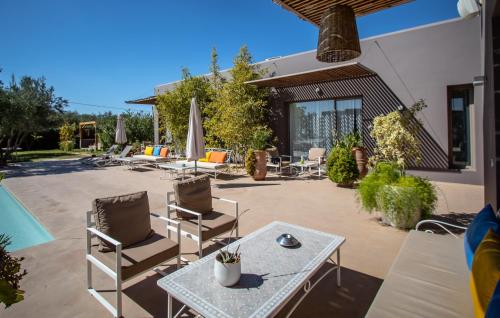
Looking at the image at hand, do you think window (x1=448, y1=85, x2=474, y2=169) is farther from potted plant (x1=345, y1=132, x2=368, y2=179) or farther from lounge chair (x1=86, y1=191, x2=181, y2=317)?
lounge chair (x1=86, y1=191, x2=181, y2=317)

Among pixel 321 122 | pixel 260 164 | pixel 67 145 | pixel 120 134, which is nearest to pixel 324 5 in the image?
pixel 260 164

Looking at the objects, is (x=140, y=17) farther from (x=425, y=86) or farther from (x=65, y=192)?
(x=425, y=86)

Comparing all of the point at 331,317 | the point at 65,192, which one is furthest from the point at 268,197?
the point at 65,192

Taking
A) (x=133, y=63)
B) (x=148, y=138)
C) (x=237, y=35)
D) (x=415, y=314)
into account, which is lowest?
(x=415, y=314)

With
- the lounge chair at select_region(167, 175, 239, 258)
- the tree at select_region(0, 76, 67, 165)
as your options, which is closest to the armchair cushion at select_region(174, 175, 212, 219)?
the lounge chair at select_region(167, 175, 239, 258)

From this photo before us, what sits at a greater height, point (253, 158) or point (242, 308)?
point (253, 158)

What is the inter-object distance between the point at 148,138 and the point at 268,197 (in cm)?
1683

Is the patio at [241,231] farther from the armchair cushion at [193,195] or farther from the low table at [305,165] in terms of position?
the low table at [305,165]

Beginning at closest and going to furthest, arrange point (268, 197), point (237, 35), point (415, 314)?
1. point (415, 314)
2. point (268, 197)
3. point (237, 35)

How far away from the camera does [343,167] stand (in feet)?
26.0

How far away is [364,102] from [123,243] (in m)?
9.74

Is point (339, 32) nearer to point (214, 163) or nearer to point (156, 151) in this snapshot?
point (214, 163)

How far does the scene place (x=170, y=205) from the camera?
3.91m

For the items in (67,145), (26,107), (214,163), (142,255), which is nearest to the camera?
(142,255)
